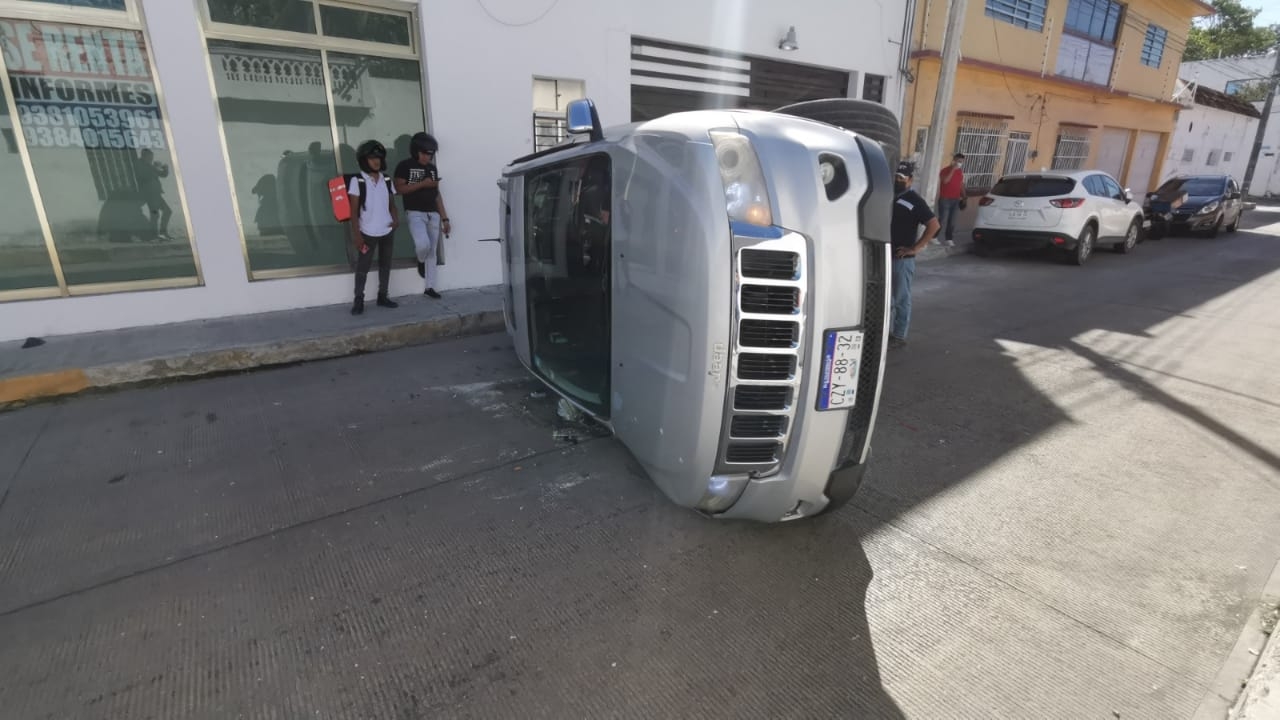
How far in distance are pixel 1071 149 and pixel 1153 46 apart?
6249mm

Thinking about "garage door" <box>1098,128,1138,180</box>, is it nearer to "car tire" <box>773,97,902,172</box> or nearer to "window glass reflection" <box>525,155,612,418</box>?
"car tire" <box>773,97,902,172</box>

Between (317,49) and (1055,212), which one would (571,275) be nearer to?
(317,49)

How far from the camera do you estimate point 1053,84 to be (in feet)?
54.4

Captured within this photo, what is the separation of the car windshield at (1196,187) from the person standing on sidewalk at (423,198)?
701 inches

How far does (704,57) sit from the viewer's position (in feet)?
31.7

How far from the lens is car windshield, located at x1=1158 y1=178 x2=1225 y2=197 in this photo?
15.2 meters

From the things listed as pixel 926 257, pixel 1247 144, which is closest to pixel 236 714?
pixel 926 257

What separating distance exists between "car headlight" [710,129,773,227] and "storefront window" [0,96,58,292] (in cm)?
649

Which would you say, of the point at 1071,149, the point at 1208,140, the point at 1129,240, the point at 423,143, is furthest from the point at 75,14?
the point at 1208,140

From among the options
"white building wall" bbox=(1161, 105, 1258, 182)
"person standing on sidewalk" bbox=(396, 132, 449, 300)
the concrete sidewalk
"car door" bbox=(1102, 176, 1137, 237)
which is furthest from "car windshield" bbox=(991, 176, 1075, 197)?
"white building wall" bbox=(1161, 105, 1258, 182)

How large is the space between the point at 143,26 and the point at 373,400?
4200 millimetres

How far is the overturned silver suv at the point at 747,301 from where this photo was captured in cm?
244

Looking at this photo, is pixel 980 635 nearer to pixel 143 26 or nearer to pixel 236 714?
pixel 236 714

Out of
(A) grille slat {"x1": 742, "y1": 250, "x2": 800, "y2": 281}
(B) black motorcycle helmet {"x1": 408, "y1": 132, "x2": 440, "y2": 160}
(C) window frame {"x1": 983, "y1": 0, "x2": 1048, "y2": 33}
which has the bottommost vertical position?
(A) grille slat {"x1": 742, "y1": 250, "x2": 800, "y2": 281}
